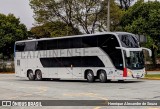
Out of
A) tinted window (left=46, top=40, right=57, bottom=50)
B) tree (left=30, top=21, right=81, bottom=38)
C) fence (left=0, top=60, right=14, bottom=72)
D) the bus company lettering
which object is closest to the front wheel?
the bus company lettering

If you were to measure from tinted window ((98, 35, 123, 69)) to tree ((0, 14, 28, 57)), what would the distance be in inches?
1433

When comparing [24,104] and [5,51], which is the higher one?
[5,51]

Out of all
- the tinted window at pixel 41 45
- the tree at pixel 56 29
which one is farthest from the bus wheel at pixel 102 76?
the tree at pixel 56 29

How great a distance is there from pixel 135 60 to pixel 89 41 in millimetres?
3745

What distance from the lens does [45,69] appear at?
111ft

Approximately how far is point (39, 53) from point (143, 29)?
24102mm

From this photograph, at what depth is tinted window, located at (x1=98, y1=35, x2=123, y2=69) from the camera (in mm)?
27422

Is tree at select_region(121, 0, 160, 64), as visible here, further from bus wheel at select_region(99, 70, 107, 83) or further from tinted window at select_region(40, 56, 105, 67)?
bus wheel at select_region(99, 70, 107, 83)

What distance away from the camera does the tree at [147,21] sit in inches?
2135

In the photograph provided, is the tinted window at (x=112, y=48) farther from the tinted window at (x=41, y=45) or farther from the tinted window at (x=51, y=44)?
Result: the tinted window at (x=41, y=45)

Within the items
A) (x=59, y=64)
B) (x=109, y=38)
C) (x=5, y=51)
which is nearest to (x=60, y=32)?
(x=5, y=51)

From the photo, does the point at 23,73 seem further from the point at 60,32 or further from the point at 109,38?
the point at 60,32

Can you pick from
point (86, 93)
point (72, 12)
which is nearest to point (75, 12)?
point (72, 12)

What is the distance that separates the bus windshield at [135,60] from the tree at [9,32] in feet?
123
